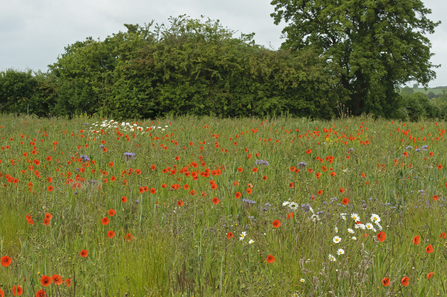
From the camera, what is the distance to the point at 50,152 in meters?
5.34

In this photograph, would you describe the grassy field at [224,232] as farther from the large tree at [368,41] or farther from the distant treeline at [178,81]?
the large tree at [368,41]

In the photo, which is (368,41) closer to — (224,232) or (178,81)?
(178,81)

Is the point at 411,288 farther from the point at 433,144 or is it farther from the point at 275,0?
the point at 275,0

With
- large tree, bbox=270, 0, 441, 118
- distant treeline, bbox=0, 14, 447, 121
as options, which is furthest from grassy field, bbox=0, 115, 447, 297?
large tree, bbox=270, 0, 441, 118

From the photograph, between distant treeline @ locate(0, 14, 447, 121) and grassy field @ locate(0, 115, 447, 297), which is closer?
grassy field @ locate(0, 115, 447, 297)

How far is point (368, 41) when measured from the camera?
21.8 metres

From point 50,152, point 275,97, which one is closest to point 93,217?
point 50,152

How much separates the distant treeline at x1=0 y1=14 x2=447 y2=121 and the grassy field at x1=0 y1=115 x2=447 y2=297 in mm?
10652

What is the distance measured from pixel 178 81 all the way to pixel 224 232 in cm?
1388

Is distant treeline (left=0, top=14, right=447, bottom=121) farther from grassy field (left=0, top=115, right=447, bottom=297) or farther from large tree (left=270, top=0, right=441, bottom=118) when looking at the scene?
grassy field (left=0, top=115, right=447, bottom=297)

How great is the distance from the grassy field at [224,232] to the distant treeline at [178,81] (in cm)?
1065

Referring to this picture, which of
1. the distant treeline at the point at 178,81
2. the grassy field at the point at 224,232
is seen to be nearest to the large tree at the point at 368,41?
the distant treeline at the point at 178,81

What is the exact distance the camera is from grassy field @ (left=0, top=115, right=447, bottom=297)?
6.15 feet

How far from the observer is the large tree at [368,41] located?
21.7 meters
